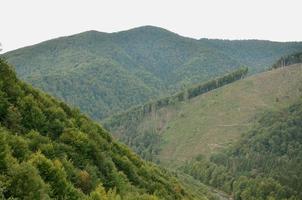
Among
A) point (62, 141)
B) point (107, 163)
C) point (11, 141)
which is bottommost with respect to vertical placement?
point (107, 163)

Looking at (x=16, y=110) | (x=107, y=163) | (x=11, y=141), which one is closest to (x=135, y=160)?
(x=107, y=163)

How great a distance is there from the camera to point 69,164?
148 ft

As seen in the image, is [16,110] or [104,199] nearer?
[104,199]

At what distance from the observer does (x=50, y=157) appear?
147 ft

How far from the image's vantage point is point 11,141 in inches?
1545

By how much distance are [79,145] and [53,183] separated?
1696cm

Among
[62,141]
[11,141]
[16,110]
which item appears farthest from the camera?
[62,141]

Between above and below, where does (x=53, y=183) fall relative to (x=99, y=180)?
above

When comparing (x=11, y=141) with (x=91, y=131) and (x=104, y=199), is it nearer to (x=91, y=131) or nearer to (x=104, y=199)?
(x=104, y=199)

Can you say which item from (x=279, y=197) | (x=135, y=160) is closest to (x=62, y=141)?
(x=135, y=160)

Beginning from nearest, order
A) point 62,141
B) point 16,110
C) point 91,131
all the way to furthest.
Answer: point 16,110, point 62,141, point 91,131

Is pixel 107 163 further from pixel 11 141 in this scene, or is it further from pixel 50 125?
pixel 11 141

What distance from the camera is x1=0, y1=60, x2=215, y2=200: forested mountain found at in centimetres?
3241

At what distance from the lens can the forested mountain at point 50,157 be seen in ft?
106
